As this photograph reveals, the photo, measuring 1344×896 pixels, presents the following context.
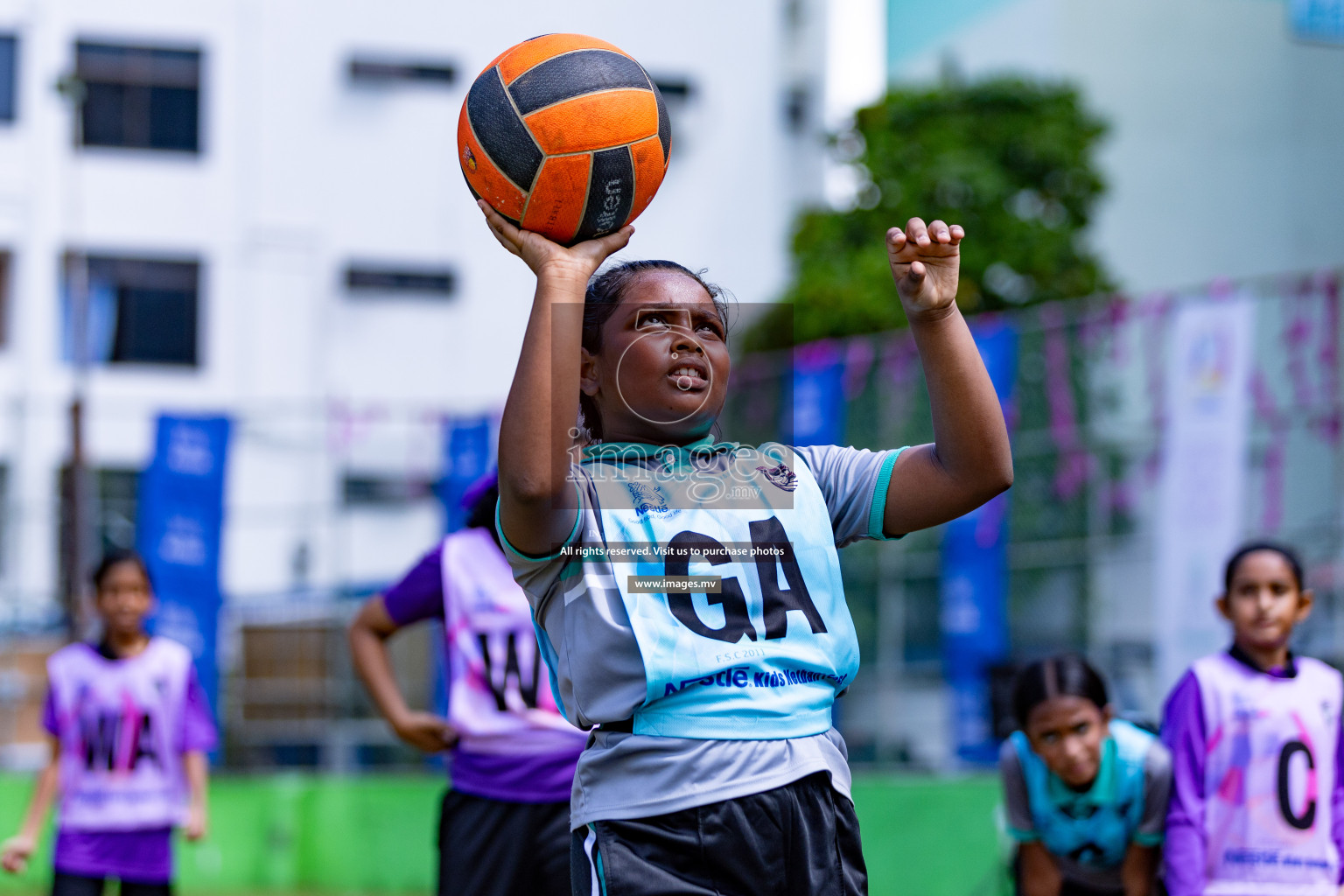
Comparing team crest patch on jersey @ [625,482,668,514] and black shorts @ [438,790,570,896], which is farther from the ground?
team crest patch on jersey @ [625,482,668,514]

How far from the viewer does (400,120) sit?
2369cm

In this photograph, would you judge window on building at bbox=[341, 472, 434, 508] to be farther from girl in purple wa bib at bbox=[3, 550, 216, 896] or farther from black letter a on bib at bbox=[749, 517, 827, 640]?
black letter a on bib at bbox=[749, 517, 827, 640]

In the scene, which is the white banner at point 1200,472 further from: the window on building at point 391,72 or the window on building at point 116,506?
the window on building at point 391,72

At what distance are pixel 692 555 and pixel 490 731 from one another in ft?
7.78

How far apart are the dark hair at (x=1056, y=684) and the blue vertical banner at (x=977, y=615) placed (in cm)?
900

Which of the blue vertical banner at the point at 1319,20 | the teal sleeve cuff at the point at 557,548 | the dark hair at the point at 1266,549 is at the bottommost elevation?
the dark hair at the point at 1266,549

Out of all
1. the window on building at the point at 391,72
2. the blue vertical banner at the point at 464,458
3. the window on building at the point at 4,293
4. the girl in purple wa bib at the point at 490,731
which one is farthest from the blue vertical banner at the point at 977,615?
the window on building at the point at 4,293

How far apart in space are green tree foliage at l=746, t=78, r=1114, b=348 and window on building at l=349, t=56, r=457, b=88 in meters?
6.17

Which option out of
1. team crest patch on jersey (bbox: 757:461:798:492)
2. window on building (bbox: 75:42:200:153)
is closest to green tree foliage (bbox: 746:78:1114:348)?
window on building (bbox: 75:42:200:153)

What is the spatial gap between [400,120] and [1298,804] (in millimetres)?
20793

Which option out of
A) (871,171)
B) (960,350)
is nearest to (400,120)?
(871,171)

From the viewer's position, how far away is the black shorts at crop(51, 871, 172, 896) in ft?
19.4

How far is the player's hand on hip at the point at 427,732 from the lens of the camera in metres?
4.78

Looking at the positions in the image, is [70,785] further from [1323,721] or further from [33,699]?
[33,699]
